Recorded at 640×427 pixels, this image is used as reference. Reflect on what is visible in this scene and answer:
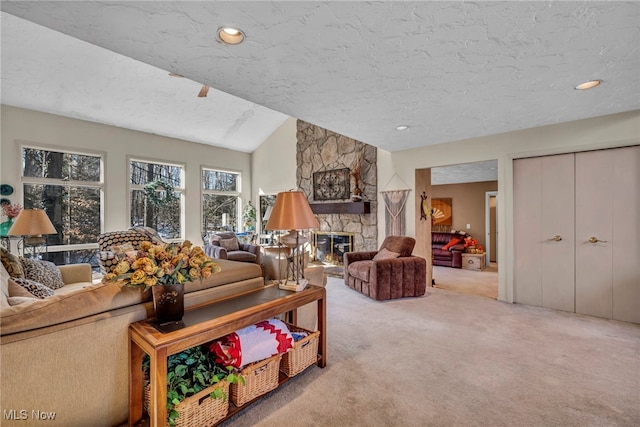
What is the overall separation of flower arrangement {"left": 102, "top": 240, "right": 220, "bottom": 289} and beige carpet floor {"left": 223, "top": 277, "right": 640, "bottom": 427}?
0.97 meters

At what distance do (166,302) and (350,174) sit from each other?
4.83 meters

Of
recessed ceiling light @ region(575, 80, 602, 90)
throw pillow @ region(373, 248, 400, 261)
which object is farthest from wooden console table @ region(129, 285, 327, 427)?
recessed ceiling light @ region(575, 80, 602, 90)

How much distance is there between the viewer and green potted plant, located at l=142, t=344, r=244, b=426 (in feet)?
4.85

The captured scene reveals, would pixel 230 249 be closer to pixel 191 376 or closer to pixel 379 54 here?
pixel 191 376

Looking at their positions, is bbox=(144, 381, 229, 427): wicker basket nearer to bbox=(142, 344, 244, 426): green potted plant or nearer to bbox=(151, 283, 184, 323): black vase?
bbox=(142, 344, 244, 426): green potted plant

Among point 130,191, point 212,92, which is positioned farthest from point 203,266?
point 130,191

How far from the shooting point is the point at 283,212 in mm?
2295

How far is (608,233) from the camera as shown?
11.0ft

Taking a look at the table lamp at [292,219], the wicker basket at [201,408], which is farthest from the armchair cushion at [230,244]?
the wicker basket at [201,408]

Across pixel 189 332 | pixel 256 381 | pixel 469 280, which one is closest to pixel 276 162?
pixel 469 280

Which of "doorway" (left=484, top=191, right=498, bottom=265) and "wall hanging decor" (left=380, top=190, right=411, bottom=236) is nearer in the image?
"wall hanging decor" (left=380, top=190, right=411, bottom=236)

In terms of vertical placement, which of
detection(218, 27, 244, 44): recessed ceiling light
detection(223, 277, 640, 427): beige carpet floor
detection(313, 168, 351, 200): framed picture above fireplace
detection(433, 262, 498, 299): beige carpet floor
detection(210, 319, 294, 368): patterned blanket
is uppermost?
detection(218, 27, 244, 44): recessed ceiling light

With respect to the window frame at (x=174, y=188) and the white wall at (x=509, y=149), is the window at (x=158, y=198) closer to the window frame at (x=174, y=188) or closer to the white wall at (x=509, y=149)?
the window frame at (x=174, y=188)

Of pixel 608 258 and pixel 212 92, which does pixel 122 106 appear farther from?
pixel 608 258
